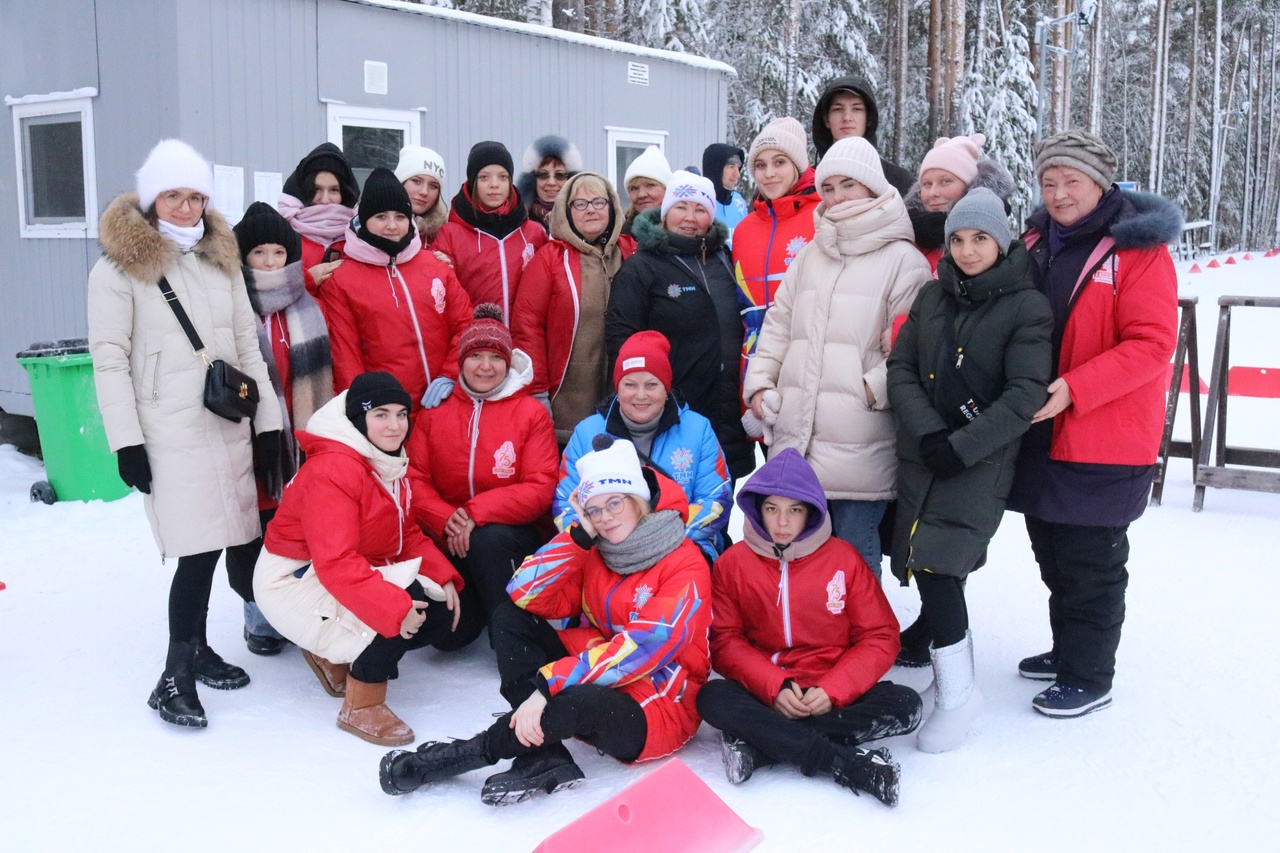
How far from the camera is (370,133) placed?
309 inches

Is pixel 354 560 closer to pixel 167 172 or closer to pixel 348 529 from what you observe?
pixel 348 529

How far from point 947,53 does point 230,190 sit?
42.6 ft

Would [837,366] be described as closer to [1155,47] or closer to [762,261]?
[762,261]

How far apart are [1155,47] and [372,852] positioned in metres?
33.8

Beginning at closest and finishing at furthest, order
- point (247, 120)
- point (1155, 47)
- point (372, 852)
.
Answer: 1. point (372, 852)
2. point (247, 120)
3. point (1155, 47)

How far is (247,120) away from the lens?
703 centimetres

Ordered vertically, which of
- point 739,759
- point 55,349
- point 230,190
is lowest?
point 739,759

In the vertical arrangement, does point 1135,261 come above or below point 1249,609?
above

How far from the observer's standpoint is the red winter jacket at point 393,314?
3.98 metres

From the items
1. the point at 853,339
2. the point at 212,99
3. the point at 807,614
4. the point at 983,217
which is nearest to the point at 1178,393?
the point at 853,339

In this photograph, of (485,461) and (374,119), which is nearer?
(485,461)

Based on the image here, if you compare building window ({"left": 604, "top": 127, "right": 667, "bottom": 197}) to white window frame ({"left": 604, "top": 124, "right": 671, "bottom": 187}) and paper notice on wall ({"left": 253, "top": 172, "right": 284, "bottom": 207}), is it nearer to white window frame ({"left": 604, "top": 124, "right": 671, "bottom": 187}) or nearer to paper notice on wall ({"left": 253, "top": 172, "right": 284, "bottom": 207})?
white window frame ({"left": 604, "top": 124, "right": 671, "bottom": 187})

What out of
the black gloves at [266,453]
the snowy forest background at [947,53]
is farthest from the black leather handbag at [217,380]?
the snowy forest background at [947,53]

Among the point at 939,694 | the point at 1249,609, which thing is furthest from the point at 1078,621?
the point at 1249,609
